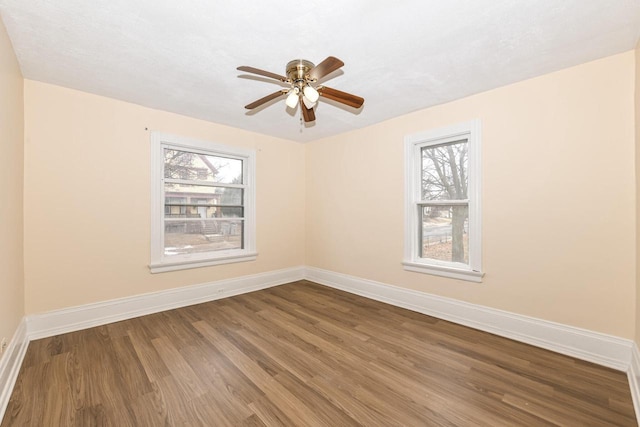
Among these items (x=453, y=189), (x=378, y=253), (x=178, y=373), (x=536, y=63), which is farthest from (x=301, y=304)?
(x=536, y=63)

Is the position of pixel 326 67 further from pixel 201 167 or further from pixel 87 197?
pixel 87 197

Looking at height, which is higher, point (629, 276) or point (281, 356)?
point (629, 276)

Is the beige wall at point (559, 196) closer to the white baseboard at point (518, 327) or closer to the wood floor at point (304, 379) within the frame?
the white baseboard at point (518, 327)

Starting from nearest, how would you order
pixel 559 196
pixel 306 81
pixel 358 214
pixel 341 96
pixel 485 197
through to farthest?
pixel 306 81 → pixel 341 96 → pixel 559 196 → pixel 485 197 → pixel 358 214

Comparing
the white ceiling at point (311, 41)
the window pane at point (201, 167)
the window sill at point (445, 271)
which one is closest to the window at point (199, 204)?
the window pane at point (201, 167)

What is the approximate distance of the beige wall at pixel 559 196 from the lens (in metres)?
2.15

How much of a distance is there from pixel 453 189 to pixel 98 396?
3643 millimetres

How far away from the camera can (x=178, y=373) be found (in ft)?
6.73

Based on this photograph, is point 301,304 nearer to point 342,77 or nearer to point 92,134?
point 342,77

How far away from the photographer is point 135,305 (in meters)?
3.15

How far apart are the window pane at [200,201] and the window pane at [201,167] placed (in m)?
0.13

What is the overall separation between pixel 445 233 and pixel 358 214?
124 centimetres

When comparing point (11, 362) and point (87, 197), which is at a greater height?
point (87, 197)

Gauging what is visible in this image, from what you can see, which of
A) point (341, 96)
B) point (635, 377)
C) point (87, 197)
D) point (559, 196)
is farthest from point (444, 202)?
point (87, 197)
